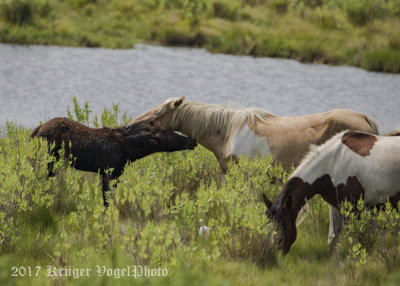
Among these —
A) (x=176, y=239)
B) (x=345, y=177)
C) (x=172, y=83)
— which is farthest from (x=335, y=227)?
(x=172, y=83)

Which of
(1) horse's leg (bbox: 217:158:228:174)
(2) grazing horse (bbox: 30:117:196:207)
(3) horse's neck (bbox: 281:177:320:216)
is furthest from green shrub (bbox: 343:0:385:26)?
(3) horse's neck (bbox: 281:177:320:216)

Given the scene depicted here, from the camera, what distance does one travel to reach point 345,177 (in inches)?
204

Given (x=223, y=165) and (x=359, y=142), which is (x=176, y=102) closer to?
(x=223, y=165)

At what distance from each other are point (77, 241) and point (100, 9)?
81.4ft

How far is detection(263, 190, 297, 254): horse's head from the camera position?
4.98 meters

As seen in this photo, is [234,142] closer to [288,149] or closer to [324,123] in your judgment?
[288,149]

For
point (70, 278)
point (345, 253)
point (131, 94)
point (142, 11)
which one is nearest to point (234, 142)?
point (345, 253)

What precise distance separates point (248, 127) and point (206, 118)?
527mm

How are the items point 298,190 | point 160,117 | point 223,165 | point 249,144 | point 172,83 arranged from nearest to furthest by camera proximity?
1. point 298,190
2. point 249,144
3. point 223,165
4. point 160,117
5. point 172,83

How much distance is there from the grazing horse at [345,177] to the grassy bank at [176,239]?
0.73 ft

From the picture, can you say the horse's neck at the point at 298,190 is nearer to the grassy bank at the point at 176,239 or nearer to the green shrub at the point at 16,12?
the grassy bank at the point at 176,239

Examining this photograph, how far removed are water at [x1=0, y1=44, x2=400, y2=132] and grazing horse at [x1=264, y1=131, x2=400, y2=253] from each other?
28.7 feet

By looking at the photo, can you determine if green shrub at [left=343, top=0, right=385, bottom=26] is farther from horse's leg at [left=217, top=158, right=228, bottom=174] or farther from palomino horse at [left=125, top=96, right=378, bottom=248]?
horse's leg at [left=217, top=158, right=228, bottom=174]

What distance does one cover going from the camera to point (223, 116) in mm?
6809
